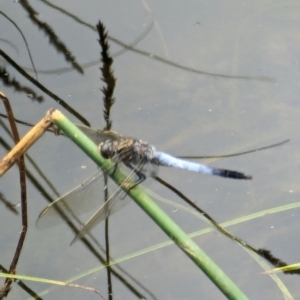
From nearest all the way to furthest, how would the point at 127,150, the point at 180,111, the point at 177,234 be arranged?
1. the point at 177,234
2. the point at 127,150
3. the point at 180,111

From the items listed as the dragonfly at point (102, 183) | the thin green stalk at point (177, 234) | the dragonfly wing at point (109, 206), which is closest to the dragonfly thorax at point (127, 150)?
the dragonfly at point (102, 183)

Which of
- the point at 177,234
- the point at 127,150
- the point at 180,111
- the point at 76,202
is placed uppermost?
the point at 180,111

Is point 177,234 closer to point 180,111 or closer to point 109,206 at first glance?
point 109,206

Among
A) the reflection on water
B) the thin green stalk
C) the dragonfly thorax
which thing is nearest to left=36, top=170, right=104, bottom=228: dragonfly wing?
the dragonfly thorax

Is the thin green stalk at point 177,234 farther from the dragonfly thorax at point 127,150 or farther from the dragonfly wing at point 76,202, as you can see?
the dragonfly wing at point 76,202

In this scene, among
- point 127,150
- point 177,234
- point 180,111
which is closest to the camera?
point 177,234

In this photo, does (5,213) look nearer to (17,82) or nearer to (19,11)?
(17,82)

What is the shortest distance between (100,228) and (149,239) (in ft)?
0.59

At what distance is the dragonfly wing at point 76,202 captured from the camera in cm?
150

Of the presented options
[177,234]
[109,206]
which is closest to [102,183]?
[109,206]

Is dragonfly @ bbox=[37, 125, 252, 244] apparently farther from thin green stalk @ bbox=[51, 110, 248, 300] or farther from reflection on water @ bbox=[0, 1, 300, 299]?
thin green stalk @ bbox=[51, 110, 248, 300]

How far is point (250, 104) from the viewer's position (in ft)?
7.13

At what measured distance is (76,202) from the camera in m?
1.54

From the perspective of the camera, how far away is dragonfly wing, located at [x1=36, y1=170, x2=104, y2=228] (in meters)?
1.50
